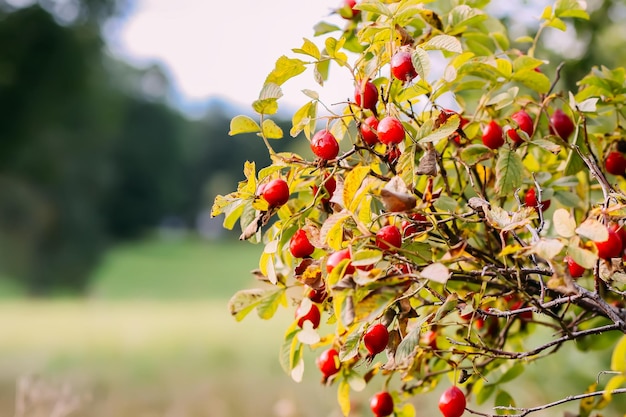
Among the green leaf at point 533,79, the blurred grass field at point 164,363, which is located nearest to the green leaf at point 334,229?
the green leaf at point 533,79

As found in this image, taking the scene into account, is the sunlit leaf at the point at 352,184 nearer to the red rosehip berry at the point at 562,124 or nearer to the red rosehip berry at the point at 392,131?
the red rosehip berry at the point at 392,131

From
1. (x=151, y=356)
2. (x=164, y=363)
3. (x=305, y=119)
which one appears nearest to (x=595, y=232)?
(x=305, y=119)

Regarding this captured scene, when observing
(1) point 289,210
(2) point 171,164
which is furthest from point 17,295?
(2) point 171,164

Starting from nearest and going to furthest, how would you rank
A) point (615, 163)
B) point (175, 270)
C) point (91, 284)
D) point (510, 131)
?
1. point (510, 131)
2. point (615, 163)
3. point (91, 284)
4. point (175, 270)

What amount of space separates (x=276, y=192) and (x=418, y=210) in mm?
192

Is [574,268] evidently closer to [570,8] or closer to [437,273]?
[437,273]

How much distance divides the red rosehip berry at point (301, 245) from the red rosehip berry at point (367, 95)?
0.19 metres

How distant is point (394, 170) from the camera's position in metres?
0.83

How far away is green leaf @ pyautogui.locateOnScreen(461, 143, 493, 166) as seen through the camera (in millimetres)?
914

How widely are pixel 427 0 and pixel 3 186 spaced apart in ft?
38.5

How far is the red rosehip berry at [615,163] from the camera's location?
1042 millimetres

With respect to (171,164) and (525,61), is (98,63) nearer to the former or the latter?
(525,61)

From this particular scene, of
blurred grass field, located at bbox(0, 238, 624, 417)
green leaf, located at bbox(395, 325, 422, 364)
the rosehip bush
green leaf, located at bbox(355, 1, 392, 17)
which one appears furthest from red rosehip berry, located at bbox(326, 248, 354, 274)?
blurred grass field, located at bbox(0, 238, 624, 417)

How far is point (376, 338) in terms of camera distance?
2.52ft
